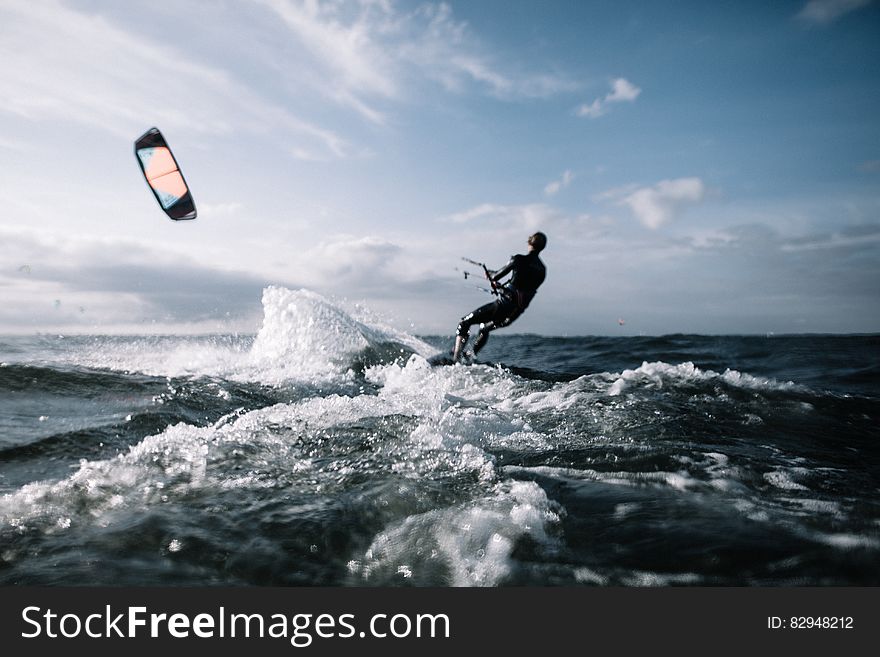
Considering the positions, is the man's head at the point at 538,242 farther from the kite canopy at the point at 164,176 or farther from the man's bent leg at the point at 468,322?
→ the kite canopy at the point at 164,176

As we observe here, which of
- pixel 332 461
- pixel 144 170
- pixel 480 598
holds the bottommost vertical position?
pixel 480 598

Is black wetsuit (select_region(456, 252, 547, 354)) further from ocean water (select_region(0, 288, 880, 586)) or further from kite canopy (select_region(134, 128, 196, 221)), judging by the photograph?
kite canopy (select_region(134, 128, 196, 221))

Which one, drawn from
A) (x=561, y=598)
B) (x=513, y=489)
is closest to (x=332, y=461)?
(x=513, y=489)

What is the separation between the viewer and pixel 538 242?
11.8m

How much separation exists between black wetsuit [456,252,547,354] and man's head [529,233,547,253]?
0.14m

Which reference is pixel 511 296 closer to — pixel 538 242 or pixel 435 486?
pixel 538 242

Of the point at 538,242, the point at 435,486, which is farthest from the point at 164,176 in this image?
the point at 435,486

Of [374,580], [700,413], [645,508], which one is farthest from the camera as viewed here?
[700,413]

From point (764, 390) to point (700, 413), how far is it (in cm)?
232

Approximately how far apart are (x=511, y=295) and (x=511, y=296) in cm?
3

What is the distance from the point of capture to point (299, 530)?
3248mm

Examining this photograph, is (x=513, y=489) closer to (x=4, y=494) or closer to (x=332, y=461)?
(x=332, y=461)

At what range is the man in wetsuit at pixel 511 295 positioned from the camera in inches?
464

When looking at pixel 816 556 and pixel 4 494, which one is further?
pixel 4 494
